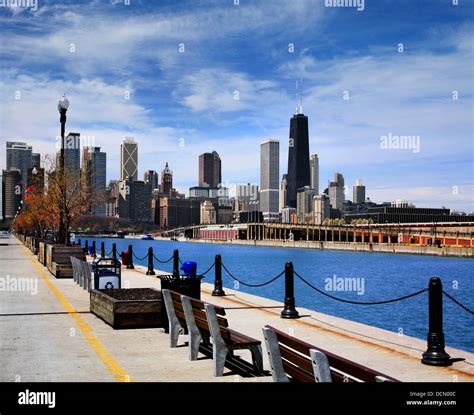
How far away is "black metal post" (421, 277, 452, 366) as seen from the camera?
33.5ft

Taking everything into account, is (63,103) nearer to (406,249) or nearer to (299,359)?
(299,359)

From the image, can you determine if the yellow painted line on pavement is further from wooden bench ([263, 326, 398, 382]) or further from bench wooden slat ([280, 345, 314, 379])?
bench wooden slat ([280, 345, 314, 379])

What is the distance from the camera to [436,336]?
33.9ft

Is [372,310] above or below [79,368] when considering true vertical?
below

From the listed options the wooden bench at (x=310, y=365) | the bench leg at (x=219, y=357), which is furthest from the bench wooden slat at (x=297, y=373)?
the bench leg at (x=219, y=357)

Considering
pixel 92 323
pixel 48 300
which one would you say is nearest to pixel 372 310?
pixel 48 300

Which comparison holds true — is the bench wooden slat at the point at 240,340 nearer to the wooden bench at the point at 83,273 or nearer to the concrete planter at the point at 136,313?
the concrete planter at the point at 136,313

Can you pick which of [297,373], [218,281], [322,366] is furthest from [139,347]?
[218,281]

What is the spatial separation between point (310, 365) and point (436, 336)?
4489 mm

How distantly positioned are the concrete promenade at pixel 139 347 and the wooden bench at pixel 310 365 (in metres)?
1.57

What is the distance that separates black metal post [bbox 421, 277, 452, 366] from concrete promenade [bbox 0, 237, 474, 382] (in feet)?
0.67
